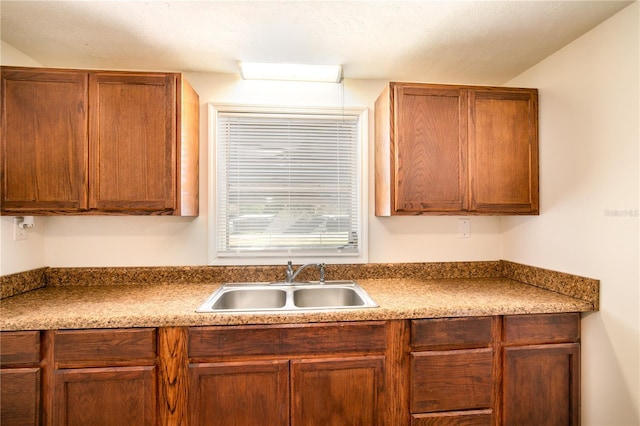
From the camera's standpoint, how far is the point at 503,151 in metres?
1.84

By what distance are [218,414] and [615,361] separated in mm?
1912

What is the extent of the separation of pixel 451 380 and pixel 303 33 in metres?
1.93

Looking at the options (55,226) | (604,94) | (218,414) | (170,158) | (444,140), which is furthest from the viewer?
(55,226)

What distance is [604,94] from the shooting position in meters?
1.48

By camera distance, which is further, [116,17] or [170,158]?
[170,158]

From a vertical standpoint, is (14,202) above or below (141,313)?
above

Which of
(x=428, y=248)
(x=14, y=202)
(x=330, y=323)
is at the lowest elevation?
(x=330, y=323)

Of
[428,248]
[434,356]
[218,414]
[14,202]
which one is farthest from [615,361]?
[14,202]

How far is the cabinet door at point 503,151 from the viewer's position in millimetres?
1812

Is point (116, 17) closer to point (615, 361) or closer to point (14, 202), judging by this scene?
point (14, 202)

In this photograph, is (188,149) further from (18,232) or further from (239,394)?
(239,394)

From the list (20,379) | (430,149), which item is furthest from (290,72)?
(20,379)

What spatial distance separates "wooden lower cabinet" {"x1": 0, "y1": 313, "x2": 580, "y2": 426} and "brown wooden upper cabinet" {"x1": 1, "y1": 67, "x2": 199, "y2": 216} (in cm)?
68

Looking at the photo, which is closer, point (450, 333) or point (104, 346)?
point (104, 346)
